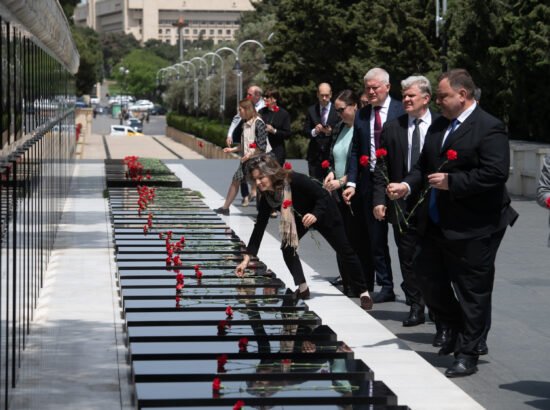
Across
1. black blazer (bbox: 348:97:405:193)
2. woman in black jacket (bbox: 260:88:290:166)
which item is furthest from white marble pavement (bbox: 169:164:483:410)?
woman in black jacket (bbox: 260:88:290:166)

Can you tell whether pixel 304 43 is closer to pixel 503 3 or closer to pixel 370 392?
pixel 503 3

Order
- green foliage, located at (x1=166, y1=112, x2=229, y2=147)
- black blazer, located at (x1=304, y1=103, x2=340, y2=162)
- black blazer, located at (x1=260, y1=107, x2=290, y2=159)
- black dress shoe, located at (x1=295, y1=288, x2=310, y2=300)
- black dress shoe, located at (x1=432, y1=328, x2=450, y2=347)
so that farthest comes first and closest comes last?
green foliage, located at (x1=166, y1=112, x2=229, y2=147) < black blazer, located at (x1=260, y1=107, x2=290, y2=159) < black blazer, located at (x1=304, y1=103, x2=340, y2=162) < black dress shoe, located at (x1=295, y1=288, x2=310, y2=300) < black dress shoe, located at (x1=432, y1=328, x2=450, y2=347)

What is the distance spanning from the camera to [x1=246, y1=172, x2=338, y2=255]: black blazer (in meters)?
8.48

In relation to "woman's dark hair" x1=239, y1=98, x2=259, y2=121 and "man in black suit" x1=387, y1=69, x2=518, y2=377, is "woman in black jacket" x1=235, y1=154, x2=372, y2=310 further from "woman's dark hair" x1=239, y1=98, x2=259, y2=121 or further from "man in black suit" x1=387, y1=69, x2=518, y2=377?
"woman's dark hair" x1=239, y1=98, x2=259, y2=121

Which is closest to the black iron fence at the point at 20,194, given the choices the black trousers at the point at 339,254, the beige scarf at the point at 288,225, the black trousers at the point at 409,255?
the beige scarf at the point at 288,225

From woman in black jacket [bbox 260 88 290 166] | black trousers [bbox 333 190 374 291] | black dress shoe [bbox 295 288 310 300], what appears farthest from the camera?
woman in black jacket [bbox 260 88 290 166]

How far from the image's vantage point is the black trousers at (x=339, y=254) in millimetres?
8906

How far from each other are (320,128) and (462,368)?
5.53m

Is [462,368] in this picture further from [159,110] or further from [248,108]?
[159,110]

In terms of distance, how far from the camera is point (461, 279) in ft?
22.4

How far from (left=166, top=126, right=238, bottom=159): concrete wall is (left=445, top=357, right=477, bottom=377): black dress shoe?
88.4ft

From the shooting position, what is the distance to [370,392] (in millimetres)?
5797

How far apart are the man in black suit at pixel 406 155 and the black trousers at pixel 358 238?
1164mm

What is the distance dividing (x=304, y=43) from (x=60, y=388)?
4123cm
